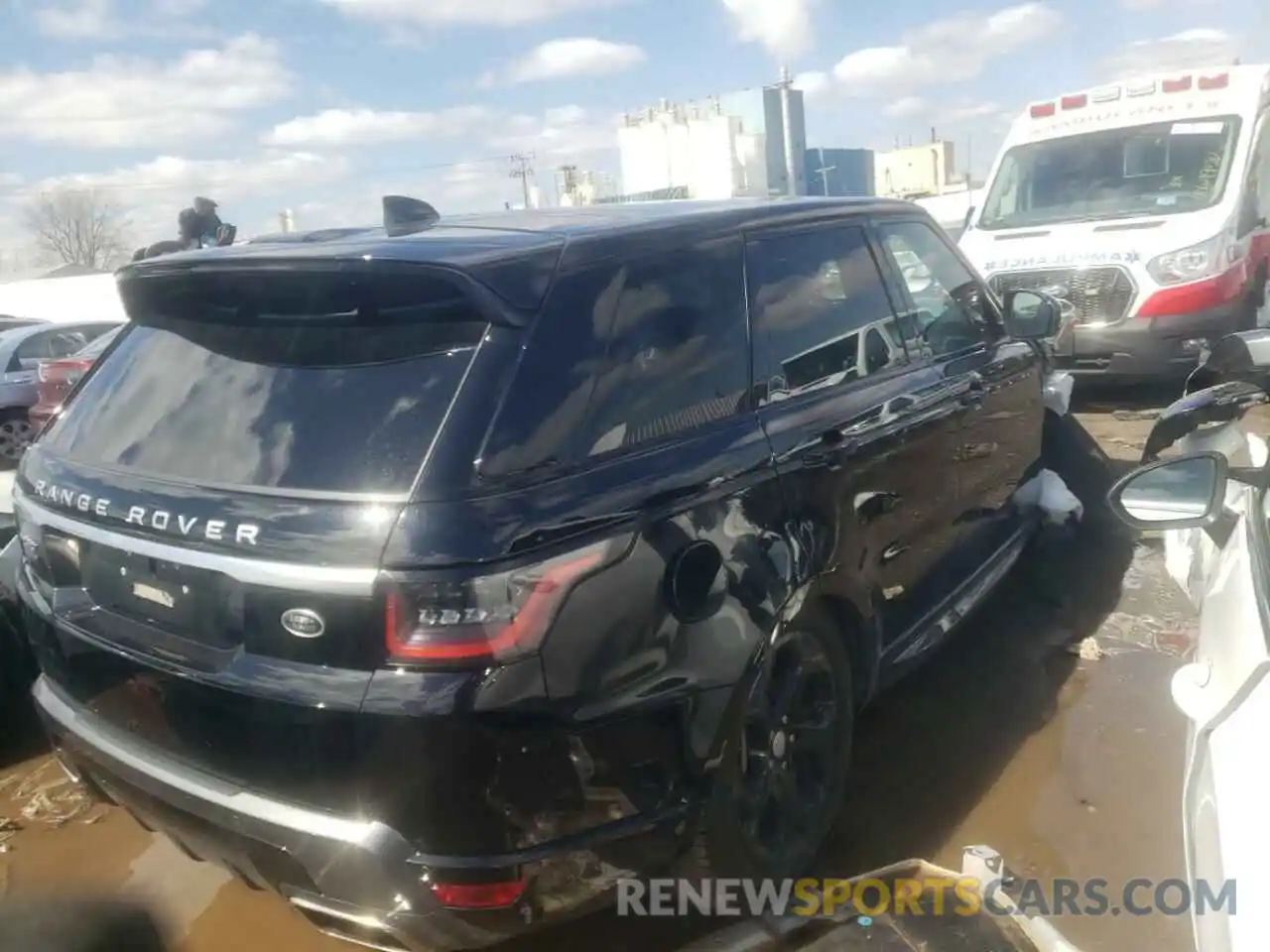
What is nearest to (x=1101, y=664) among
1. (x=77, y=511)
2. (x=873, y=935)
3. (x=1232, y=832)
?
(x=873, y=935)

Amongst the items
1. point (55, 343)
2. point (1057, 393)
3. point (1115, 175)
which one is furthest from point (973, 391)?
point (55, 343)

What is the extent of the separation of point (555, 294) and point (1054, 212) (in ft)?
25.3

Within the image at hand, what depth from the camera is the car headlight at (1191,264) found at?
776 cm

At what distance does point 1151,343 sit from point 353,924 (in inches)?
295

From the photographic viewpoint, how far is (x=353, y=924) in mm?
2119

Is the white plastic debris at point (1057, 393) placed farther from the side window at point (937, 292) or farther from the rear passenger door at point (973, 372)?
the side window at point (937, 292)

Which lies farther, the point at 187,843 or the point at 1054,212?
the point at 1054,212

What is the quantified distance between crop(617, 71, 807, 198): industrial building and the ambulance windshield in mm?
24744

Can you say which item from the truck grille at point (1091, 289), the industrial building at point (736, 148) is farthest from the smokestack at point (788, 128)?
the truck grille at point (1091, 289)

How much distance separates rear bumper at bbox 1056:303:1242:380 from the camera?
25.5 feet

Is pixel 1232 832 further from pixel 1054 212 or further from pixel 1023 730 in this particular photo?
pixel 1054 212

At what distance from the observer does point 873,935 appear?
2.39m

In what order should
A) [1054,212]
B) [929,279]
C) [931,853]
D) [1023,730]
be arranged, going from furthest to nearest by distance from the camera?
[1054,212]
[929,279]
[1023,730]
[931,853]

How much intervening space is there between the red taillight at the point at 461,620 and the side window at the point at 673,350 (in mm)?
395
